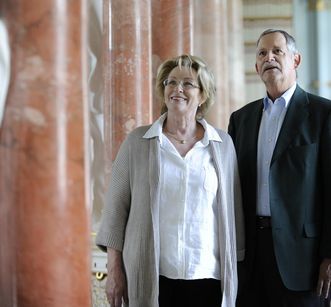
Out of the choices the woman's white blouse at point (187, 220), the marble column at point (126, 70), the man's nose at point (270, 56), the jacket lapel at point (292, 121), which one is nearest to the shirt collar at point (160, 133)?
the woman's white blouse at point (187, 220)

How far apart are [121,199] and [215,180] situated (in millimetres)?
407

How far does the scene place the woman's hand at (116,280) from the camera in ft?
8.49

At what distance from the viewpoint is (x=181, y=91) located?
265cm

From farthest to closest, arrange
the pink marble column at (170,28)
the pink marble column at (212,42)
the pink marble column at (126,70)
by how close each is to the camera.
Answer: the pink marble column at (212,42) → the pink marble column at (170,28) → the pink marble column at (126,70)

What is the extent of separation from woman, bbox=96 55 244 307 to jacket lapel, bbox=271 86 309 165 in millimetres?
326

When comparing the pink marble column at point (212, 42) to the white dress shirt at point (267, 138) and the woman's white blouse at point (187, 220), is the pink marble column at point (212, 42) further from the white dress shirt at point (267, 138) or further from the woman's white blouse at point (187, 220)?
the woman's white blouse at point (187, 220)

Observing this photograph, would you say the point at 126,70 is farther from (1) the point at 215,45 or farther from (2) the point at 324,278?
(1) the point at 215,45

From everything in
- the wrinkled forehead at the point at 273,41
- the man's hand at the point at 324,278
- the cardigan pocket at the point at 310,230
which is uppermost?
the wrinkled forehead at the point at 273,41

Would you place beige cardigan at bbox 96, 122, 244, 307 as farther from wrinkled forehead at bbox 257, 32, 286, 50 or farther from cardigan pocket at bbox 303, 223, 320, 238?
wrinkled forehead at bbox 257, 32, 286, 50

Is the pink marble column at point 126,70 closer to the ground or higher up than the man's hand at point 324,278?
higher up

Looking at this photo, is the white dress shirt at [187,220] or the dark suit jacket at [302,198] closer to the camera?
the white dress shirt at [187,220]

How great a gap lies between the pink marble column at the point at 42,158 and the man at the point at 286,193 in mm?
1098

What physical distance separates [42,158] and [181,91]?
0.84 metres

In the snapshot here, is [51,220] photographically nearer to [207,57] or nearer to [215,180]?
[215,180]
